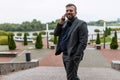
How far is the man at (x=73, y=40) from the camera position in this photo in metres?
3.95

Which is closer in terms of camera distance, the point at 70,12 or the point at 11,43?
the point at 70,12

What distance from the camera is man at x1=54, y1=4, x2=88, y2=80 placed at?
3953 millimetres

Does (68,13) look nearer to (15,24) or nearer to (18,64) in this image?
(18,64)

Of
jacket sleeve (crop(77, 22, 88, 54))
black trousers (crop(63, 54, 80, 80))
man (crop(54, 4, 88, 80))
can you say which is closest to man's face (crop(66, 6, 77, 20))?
man (crop(54, 4, 88, 80))

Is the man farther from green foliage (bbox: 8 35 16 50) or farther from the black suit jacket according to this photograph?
green foliage (bbox: 8 35 16 50)

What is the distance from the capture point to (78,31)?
4.00 meters

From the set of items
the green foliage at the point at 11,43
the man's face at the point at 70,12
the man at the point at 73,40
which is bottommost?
the green foliage at the point at 11,43

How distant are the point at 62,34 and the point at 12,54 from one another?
9.84 metres

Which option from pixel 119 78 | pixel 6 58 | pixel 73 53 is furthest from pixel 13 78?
pixel 6 58


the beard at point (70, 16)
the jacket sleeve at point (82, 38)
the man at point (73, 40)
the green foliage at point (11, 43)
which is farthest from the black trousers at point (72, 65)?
the green foliage at point (11, 43)

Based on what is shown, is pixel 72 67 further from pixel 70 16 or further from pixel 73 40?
pixel 70 16

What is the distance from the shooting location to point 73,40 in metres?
4.01

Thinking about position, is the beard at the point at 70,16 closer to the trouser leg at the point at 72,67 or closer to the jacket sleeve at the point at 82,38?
the jacket sleeve at the point at 82,38

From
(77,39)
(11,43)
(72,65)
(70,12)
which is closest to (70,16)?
(70,12)
